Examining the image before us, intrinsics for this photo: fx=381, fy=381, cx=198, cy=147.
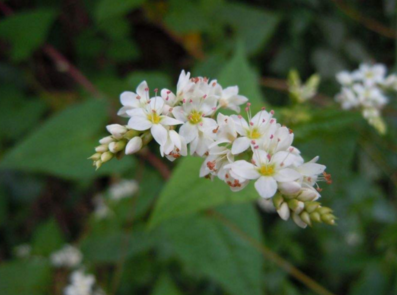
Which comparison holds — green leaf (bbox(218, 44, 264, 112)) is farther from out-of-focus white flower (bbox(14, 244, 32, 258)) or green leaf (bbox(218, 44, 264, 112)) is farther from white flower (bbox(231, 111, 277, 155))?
out-of-focus white flower (bbox(14, 244, 32, 258))

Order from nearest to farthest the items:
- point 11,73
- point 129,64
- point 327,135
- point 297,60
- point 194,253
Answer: point 194,253 < point 327,135 < point 11,73 < point 297,60 < point 129,64

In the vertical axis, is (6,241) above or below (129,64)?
below

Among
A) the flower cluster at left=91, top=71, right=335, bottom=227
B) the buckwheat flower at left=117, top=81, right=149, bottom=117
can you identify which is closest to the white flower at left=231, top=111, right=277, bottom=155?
the flower cluster at left=91, top=71, right=335, bottom=227

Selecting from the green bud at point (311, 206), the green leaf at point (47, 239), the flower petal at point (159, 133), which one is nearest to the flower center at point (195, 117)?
the flower petal at point (159, 133)

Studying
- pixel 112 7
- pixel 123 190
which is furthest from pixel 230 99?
pixel 123 190

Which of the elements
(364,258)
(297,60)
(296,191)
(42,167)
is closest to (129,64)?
(297,60)

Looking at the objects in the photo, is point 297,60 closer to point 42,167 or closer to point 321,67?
point 321,67
